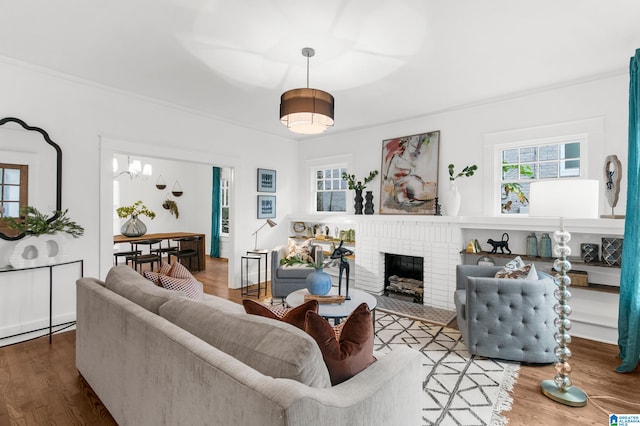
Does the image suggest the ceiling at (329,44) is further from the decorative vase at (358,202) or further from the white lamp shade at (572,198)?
the decorative vase at (358,202)

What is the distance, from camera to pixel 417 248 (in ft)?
14.9

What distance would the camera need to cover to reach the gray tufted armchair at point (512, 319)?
271cm

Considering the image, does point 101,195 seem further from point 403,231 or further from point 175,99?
point 403,231

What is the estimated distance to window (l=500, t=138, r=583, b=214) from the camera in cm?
370

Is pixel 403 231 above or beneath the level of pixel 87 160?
beneath

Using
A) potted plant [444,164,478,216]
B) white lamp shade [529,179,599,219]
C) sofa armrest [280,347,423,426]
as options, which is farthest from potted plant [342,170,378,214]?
sofa armrest [280,347,423,426]

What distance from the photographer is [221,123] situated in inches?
197

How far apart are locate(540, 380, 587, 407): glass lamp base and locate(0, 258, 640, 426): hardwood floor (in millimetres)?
35

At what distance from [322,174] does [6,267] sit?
181 inches

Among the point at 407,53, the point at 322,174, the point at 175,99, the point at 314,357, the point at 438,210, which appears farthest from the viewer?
the point at 322,174

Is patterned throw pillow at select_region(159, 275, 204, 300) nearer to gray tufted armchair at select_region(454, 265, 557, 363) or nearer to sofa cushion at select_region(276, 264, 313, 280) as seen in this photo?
sofa cushion at select_region(276, 264, 313, 280)

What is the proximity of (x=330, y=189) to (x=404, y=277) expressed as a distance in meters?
2.14

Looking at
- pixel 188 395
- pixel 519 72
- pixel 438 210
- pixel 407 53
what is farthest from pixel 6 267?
pixel 519 72

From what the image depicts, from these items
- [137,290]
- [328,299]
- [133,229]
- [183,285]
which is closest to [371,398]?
[137,290]
